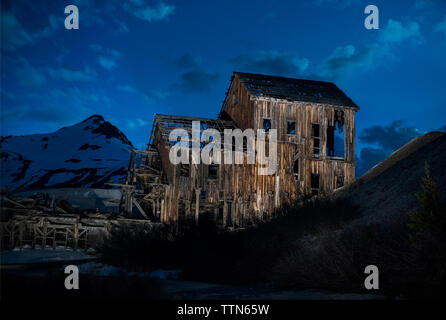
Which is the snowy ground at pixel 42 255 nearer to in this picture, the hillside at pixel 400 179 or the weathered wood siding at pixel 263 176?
the weathered wood siding at pixel 263 176

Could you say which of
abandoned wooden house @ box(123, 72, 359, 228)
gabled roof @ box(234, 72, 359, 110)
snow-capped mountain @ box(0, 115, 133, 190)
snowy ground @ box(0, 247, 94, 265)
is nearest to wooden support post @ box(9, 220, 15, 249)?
snowy ground @ box(0, 247, 94, 265)

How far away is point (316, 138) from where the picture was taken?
28.5 m

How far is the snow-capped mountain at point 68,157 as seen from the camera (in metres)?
53.2

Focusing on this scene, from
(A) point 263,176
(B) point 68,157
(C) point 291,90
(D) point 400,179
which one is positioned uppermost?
(C) point 291,90

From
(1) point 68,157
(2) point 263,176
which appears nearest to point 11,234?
(2) point 263,176

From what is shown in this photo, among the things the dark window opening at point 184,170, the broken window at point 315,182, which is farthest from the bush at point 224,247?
the broken window at point 315,182

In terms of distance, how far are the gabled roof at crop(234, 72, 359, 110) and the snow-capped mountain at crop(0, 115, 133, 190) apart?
2595 cm

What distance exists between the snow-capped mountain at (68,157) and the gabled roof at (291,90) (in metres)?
26.0

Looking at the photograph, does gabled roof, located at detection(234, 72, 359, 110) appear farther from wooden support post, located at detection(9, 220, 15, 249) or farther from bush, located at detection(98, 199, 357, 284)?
wooden support post, located at detection(9, 220, 15, 249)

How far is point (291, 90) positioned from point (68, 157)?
4214cm

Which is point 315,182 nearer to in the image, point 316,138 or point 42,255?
point 316,138

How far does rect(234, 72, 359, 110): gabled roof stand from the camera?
2852cm
